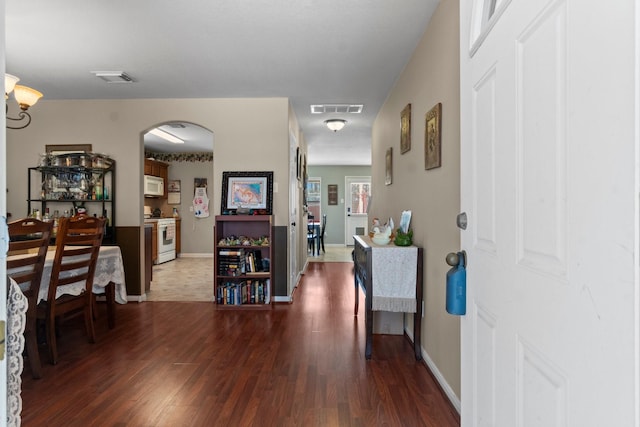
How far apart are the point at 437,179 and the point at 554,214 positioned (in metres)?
1.80

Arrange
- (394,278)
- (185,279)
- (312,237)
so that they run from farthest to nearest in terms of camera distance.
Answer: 1. (312,237)
2. (185,279)
3. (394,278)

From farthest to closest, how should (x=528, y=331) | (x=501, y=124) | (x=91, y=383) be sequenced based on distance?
(x=91, y=383)
(x=501, y=124)
(x=528, y=331)

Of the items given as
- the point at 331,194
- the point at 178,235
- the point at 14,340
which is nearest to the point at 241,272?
the point at 14,340

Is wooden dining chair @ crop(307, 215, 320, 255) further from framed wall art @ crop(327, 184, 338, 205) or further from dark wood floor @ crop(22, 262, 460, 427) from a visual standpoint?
dark wood floor @ crop(22, 262, 460, 427)

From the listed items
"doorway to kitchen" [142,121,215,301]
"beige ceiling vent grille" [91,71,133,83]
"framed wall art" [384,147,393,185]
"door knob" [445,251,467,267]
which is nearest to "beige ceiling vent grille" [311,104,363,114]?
"framed wall art" [384,147,393,185]

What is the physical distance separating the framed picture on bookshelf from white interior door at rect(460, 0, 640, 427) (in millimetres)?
3485

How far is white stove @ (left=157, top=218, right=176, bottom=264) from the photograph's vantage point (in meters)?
7.39

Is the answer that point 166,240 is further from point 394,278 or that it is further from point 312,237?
point 394,278

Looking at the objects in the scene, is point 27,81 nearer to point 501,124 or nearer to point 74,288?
point 74,288

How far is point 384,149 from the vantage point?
15.1ft

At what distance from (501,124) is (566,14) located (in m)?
0.30

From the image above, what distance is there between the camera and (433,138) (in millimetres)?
2471

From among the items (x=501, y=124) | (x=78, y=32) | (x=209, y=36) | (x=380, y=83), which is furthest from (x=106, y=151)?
(x=501, y=124)

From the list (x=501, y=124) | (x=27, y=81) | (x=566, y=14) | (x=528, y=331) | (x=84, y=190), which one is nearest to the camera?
(x=566, y=14)
